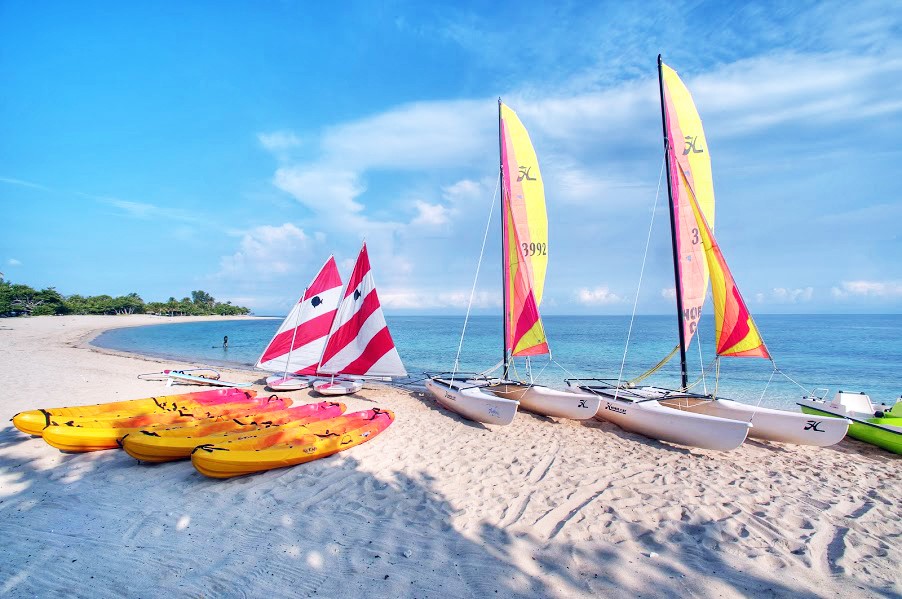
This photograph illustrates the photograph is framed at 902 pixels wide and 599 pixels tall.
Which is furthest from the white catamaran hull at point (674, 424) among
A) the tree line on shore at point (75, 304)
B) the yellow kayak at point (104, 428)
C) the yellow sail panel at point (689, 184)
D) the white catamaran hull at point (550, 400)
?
the tree line on shore at point (75, 304)

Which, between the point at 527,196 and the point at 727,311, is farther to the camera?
the point at 527,196

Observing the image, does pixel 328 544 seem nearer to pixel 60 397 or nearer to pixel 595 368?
pixel 60 397

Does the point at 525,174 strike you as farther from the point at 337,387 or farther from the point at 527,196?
the point at 337,387

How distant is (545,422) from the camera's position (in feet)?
34.3

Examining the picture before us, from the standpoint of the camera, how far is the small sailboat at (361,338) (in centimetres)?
1209

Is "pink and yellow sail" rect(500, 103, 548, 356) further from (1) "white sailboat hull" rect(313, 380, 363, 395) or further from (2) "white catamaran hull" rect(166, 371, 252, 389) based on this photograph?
(2) "white catamaran hull" rect(166, 371, 252, 389)

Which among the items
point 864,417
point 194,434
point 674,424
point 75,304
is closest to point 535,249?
point 674,424

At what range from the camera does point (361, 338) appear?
480 inches

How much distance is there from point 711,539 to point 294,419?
25.8ft

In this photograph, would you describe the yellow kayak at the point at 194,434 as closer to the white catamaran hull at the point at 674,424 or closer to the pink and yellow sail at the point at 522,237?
the pink and yellow sail at the point at 522,237

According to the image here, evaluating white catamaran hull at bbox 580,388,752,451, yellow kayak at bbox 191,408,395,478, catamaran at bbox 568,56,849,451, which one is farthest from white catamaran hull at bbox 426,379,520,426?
catamaran at bbox 568,56,849,451

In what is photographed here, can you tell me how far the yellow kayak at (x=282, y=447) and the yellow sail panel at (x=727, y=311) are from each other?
833 cm

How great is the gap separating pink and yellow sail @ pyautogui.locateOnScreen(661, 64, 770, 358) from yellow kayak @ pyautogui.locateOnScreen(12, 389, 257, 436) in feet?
40.6

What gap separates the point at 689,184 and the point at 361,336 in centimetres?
983
